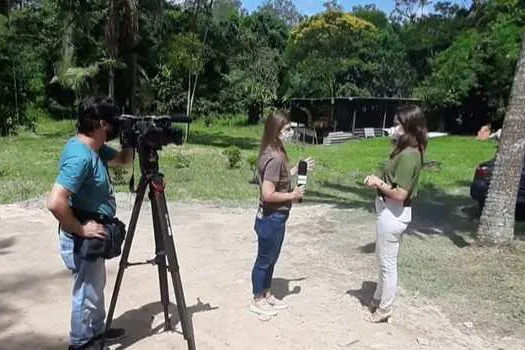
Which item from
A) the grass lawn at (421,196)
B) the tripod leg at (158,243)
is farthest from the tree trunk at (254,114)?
the tripod leg at (158,243)

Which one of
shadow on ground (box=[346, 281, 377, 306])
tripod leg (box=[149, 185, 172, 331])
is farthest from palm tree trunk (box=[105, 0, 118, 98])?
tripod leg (box=[149, 185, 172, 331])

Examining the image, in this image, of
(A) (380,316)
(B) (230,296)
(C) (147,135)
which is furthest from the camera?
(B) (230,296)

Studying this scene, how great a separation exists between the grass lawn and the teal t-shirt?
2.92m

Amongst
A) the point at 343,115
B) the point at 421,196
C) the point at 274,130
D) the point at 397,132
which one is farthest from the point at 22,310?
the point at 343,115

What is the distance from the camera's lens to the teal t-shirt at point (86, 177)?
2.97 metres

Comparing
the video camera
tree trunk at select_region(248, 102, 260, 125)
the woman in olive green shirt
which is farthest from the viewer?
tree trunk at select_region(248, 102, 260, 125)

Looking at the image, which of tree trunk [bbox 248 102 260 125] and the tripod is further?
tree trunk [bbox 248 102 260 125]

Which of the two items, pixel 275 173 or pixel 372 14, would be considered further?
pixel 372 14

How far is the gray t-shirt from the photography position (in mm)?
4016

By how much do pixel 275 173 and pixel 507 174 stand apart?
11.2 ft

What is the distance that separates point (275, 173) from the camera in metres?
4.02

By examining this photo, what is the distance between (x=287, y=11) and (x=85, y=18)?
183 ft

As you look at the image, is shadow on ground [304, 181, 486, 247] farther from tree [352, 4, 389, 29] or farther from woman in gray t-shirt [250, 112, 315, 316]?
tree [352, 4, 389, 29]

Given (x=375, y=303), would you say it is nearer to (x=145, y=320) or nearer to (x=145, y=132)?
A: (x=145, y=320)
